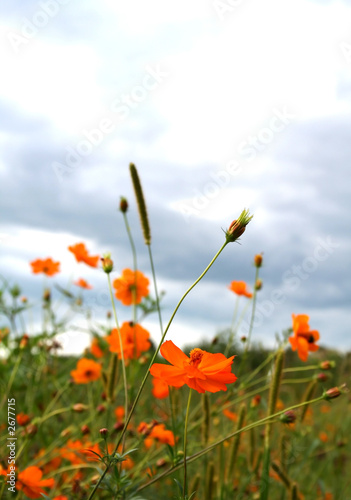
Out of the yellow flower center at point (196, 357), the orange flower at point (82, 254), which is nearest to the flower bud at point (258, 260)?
the yellow flower center at point (196, 357)

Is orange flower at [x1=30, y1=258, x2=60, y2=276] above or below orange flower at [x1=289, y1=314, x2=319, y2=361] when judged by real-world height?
above

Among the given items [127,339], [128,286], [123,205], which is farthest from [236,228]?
[128,286]

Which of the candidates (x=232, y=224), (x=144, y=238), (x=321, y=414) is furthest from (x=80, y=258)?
(x=321, y=414)

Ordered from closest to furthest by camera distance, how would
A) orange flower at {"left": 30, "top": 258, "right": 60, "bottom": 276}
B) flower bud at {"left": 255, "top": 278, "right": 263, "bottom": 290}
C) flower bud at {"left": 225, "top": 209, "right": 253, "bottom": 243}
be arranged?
flower bud at {"left": 225, "top": 209, "right": 253, "bottom": 243} < flower bud at {"left": 255, "top": 278, "right": 263, "bottom": 290} < orange flower at {"left": 30, "top": 258, "right": 60, "bottom": 276}

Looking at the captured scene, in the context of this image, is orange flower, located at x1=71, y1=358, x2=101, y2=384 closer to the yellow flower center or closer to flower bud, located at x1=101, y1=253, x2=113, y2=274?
flower bud, located at x1=101, y1=253, x2=113, y2=274

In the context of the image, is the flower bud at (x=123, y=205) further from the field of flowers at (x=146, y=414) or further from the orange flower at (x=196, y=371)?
the orange flower at (x=196, y=371)

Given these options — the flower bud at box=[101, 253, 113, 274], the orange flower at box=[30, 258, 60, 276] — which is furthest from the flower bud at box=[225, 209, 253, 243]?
the orange flower at box=[30, 258, 60, 276]
